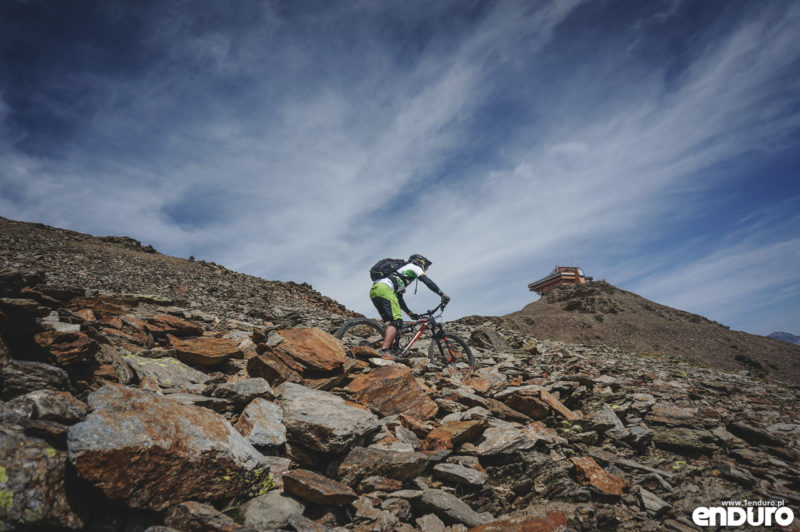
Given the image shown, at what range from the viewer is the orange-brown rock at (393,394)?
5.45 metres

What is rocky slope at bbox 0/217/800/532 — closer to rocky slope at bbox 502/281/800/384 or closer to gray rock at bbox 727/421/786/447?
gray rock at bbox 727/421/786/447

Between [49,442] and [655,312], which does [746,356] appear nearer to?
[655,312]

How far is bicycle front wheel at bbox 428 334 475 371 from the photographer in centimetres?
977

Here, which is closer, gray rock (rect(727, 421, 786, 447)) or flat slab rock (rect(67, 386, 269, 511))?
flat slab rock (rect(67, 386, 269, 511))

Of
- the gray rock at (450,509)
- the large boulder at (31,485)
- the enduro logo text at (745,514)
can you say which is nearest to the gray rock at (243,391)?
the large boulder at (31,485)

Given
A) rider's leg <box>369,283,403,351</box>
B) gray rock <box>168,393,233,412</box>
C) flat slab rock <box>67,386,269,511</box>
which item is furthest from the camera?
rider's leg <box>369,283,403,351</box>

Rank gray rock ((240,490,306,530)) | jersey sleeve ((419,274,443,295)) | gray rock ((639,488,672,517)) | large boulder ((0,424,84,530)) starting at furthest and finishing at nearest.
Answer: jersey sleeve ((419,274,443,295)) < gray rock ((639,488,672,517)) < gray rock ((240,490,306,530)) < large boulder ((0,424,84,530))

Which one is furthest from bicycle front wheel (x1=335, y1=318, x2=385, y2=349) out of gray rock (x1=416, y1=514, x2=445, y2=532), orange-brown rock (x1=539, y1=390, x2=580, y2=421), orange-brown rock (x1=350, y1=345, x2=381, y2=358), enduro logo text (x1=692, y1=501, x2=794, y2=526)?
enduro logo text (x1=692, y1=501, x2=794, y2=526)

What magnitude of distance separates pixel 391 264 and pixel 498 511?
6310 mm

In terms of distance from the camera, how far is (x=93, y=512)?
2408 millimetres

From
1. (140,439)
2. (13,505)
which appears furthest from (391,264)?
(13,505)

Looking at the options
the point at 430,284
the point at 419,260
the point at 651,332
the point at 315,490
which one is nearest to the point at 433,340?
the point at 430,284

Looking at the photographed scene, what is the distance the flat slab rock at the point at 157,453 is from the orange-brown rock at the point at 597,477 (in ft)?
12.6

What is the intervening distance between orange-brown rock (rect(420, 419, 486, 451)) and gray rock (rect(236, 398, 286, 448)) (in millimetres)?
1949
